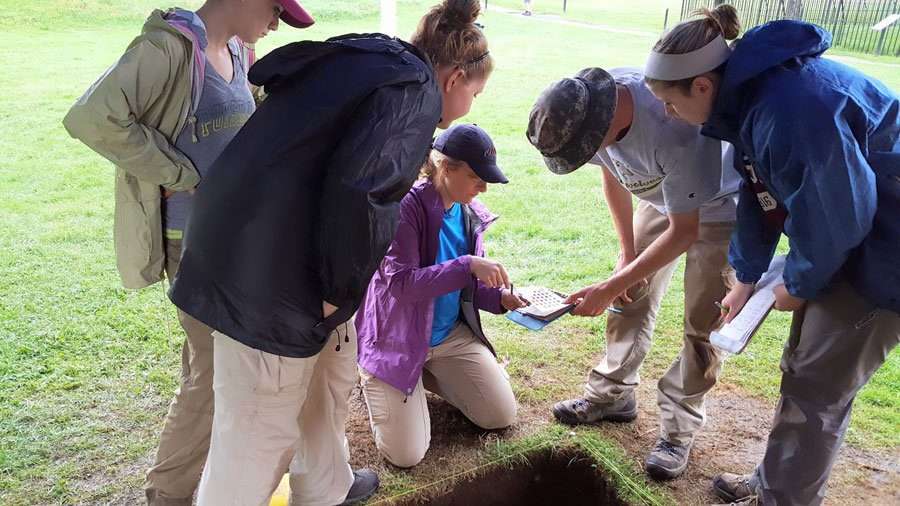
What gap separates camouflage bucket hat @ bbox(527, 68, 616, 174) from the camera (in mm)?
2076

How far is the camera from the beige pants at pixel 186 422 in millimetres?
1993

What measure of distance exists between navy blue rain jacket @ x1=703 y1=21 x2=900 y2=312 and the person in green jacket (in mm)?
1265

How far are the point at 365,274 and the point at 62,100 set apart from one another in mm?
8226

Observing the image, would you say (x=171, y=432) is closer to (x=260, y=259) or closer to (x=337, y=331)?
(x=337, y=331)

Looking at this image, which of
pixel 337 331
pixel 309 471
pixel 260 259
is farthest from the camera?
pixel 309 471

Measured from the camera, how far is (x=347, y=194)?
1450 millimetres

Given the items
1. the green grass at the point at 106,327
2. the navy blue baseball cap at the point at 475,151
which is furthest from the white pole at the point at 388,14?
the navy blue baseball cap at the point at 475,151

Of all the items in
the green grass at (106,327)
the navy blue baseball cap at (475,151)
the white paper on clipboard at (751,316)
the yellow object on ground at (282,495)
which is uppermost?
the navy blue baseball cap at (475,151)

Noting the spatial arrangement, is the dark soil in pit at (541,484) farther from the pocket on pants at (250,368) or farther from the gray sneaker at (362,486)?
the pocket on pants at (250,368)

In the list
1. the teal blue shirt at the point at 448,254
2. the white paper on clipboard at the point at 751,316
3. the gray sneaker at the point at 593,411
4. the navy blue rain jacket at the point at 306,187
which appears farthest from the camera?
the gray sneaker at the point at 593,411

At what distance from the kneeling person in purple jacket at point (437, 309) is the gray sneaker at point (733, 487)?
782 millimetres

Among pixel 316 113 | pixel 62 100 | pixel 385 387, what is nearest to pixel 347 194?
pixel 316 113

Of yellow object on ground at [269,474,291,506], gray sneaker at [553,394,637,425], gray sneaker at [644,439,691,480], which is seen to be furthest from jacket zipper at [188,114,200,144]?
gray sneaker at [644,439,691,480]

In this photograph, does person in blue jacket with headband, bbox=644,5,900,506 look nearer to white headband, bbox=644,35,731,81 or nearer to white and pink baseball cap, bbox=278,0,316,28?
white headband, bbox=644,35,731,81
